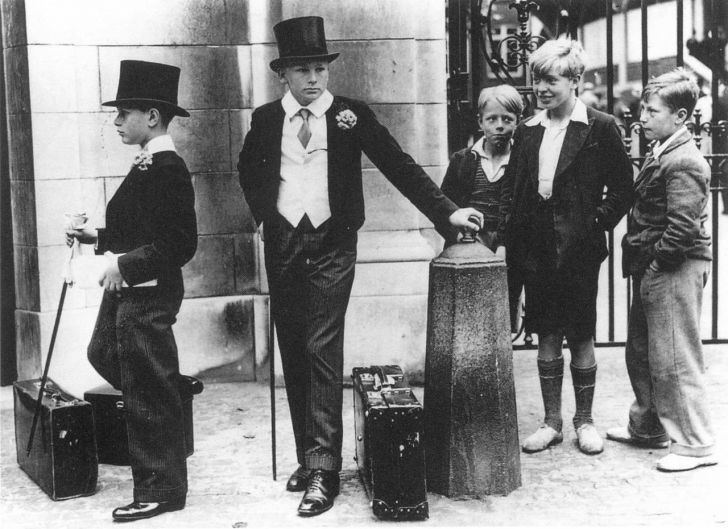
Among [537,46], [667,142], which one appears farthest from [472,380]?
[537,46]

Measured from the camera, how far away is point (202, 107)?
635 centimetres

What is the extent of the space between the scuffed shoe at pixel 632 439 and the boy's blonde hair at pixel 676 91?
5.60 feet

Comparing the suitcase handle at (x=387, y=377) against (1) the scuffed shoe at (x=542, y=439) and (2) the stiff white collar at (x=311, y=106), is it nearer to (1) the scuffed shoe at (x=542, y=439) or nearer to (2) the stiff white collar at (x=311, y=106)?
(1) the scuffed shoe at (x=542, y=439)

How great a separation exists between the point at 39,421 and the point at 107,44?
104 inches

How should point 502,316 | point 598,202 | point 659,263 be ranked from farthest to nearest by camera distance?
point 598,202 < point 659,263 < point 502,316

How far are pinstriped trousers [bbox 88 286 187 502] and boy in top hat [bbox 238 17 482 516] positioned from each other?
0.56m

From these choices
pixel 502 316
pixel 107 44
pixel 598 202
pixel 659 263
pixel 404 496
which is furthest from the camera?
pixel 107 44

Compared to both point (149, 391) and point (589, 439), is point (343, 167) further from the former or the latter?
point (589, 439)

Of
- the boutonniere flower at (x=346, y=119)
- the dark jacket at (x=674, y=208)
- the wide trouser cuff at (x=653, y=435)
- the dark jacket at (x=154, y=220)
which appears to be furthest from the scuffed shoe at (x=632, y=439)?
the dark jacket at (x=154, y=220)

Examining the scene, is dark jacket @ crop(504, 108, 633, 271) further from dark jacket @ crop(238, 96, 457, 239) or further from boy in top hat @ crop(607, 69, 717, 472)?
dark jacket @ crop(238, 96, 457, 239)

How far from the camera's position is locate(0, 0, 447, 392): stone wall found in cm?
598

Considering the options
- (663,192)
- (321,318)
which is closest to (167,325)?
(321,318)

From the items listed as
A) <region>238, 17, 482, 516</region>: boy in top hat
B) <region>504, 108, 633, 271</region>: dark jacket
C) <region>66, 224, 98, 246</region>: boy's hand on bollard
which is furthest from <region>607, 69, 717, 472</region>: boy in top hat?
<region>66, 224, 98, 246</region>: boy's hand on bollard

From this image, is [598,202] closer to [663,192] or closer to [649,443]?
[663,192]
